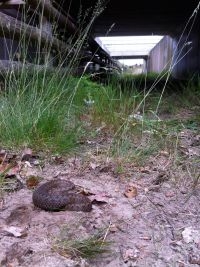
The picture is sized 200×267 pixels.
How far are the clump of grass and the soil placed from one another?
0.05 feet

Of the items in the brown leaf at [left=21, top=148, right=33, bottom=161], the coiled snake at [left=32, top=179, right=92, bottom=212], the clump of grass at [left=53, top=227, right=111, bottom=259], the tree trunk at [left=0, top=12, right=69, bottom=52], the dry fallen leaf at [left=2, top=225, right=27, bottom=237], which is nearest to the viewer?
the clump of grass at [left=53, top=227, right=111, bottom=259]

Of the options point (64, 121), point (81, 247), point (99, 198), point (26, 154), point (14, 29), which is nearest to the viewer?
point (81, 247)

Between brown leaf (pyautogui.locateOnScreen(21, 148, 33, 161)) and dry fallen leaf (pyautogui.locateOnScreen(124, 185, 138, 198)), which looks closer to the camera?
dry fallen leaf (pyautogui.locateOnScreen(124, 185, 138, 198))

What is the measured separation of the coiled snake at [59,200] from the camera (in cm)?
166

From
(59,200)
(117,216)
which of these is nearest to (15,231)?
(59,200)

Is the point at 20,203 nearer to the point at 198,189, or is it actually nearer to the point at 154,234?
the point at 154,234

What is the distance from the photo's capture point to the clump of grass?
4.44 ft

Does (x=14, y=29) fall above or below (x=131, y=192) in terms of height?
above

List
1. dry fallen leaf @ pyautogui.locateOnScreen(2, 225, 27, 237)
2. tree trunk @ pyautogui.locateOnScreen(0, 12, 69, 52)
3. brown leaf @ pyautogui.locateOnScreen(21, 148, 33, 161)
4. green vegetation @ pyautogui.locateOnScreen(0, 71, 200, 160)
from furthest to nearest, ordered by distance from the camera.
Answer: tree trunk @ pyautogui.locateOnScreen(0, 12, 69, 52) → green vegetation @ pyautogui.locateOnScreen(0, 71, 200, 160) → brown leaf @ pyautogui.locateOnScreen(21, 148, 33, 161) → dry fallen leaf @ pyautogui.locateOnScreen(2, 225, 27, 237)

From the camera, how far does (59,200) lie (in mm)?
1666

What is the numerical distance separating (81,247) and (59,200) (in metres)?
0.34

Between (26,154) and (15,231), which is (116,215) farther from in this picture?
(26,154)

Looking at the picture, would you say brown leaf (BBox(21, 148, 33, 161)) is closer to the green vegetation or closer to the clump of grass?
the green vegetation

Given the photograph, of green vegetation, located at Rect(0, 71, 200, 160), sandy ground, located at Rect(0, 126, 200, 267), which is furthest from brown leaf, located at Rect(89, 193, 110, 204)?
green vegetation, located at Rect(0, 71, 200, 160)
